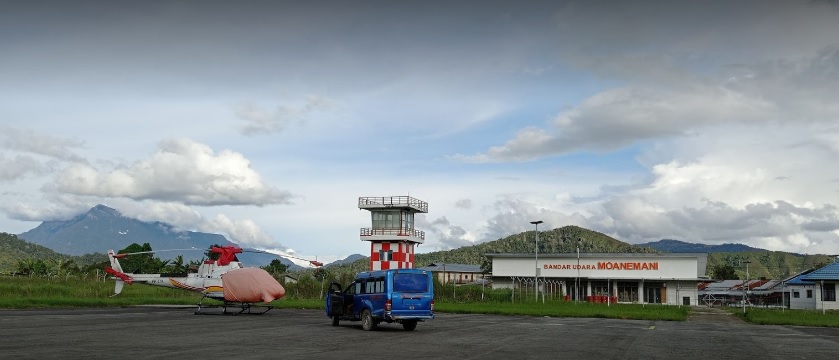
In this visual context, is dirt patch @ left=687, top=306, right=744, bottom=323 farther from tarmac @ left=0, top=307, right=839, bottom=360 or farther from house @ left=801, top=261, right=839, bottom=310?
house @ left=801, top=261, right=839, bottom=310

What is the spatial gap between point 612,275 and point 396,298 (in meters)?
54.3

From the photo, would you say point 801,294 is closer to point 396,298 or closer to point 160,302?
point 160,302

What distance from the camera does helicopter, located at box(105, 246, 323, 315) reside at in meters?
35.4

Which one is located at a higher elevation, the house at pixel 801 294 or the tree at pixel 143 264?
the tree at pixel 143 264

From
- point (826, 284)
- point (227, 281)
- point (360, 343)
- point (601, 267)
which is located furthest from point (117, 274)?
point (826, 284)

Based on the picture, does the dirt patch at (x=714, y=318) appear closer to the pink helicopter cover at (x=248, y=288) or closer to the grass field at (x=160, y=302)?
the grass field at (x=160, y=302)

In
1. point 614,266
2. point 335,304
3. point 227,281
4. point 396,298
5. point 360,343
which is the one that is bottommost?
point 360,343

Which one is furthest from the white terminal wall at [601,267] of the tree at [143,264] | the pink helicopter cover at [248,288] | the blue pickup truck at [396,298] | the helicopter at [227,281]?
the tree at [143,264]

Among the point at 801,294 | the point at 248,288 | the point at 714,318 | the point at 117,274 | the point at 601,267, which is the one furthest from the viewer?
the point at 801,294

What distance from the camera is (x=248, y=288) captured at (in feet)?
116

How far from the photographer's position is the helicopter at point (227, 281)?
1393 inches

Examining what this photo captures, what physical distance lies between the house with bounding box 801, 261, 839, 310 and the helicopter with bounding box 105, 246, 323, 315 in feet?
155

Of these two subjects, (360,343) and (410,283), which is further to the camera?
(410,283)

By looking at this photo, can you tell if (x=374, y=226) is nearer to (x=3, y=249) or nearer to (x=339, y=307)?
(x=339, y=307)
